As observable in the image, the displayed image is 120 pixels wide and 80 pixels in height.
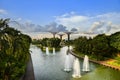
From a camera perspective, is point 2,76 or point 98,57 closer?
point 2,76

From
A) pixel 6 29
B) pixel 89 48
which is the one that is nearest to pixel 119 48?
pixel 89 48

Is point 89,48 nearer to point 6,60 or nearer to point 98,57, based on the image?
point 98,57

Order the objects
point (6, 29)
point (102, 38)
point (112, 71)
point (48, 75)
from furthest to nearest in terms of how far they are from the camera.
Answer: point (102, 38)
point (112, 71)
point (48, 75)
point (6, 29)

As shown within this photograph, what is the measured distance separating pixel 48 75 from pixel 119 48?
18.0m

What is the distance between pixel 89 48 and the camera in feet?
170

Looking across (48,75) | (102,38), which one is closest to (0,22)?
(48,75)

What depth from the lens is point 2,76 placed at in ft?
69.9

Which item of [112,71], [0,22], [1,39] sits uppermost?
[0,22]

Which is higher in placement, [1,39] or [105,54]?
[1,39]

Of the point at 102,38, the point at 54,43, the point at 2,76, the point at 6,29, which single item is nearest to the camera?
the point at 2,76

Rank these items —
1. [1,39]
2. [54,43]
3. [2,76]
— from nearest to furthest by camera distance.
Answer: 1. [2,76]
2. [1,39]
3. [54,43]

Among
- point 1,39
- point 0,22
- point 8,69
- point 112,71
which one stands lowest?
point 112,71

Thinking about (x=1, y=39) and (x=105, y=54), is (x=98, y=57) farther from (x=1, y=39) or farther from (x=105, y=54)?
(x=1, y=39)

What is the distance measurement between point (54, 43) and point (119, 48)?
160 feet
